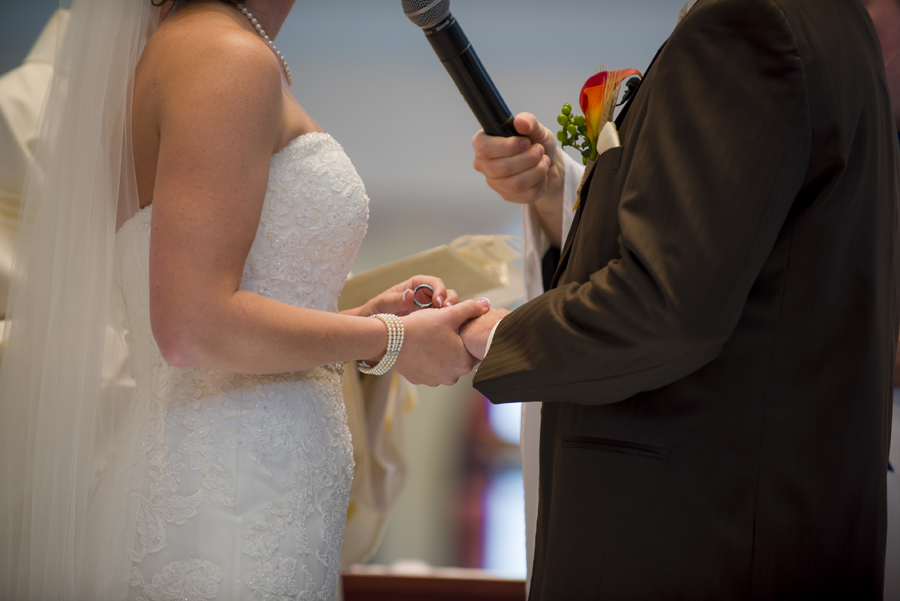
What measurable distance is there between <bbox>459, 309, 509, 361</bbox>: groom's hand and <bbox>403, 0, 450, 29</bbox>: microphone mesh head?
1.75 feet

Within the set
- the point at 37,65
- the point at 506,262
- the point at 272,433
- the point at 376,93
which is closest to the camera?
the point at 272,433

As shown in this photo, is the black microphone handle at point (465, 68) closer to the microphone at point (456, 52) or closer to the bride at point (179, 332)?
the microphone at point (456, 52)

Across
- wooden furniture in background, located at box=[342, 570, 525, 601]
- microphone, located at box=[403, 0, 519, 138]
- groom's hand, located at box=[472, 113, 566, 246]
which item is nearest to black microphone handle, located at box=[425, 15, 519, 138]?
microphone, located at box=[403, 0, 519, 138]

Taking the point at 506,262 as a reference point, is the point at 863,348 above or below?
below

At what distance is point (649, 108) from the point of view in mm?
902

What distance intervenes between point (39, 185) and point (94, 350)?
0.97ft

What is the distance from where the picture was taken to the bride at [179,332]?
974mm

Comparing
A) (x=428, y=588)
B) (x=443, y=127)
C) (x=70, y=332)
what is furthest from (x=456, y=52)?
(x=443, y=127)

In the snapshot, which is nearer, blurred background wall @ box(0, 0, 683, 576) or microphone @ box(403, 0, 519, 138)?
microphone @ box(403, 0, 519, 138)

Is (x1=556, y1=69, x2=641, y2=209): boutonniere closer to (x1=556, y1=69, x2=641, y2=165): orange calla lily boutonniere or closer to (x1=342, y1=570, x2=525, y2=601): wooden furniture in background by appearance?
(x1=556, y1=69, x2=641, y2=165): orange calla lily boutonniere

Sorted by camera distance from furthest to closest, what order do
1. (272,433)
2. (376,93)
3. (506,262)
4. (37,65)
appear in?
(376,93) → (506,262) → (37,65) → (272,433)

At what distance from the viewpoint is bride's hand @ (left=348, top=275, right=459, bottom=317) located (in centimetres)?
145

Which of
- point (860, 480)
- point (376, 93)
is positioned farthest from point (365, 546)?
point (376, 93)

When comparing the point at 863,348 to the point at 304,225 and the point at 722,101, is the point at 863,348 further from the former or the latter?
the point at 304,225
